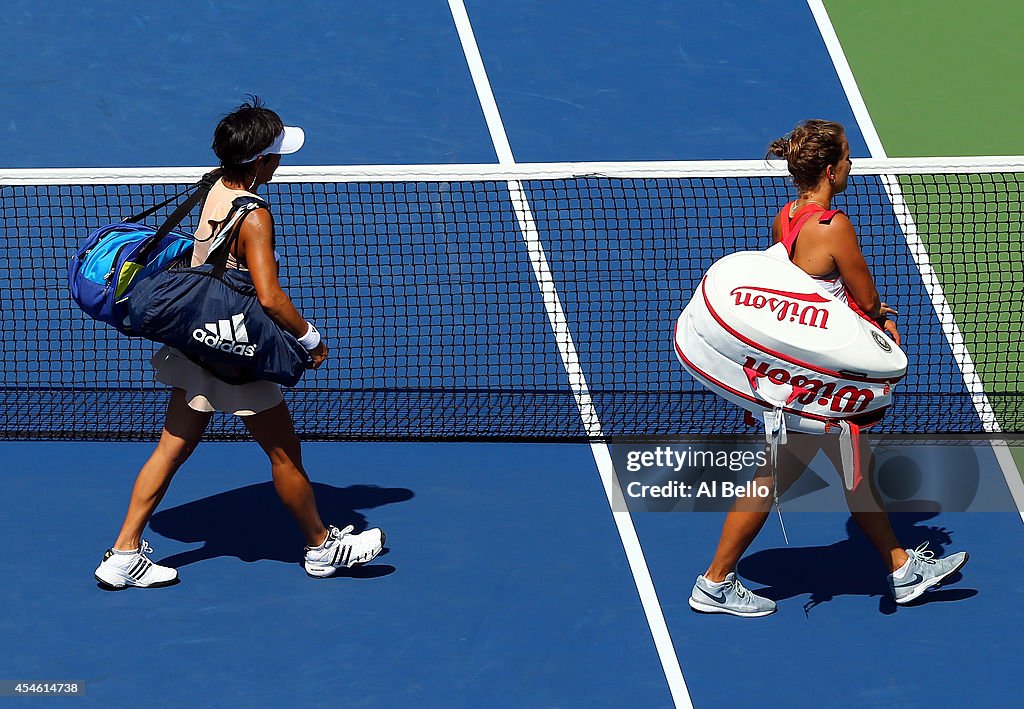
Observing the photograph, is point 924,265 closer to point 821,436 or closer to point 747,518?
point 821,436

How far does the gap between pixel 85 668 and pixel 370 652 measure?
1176mm

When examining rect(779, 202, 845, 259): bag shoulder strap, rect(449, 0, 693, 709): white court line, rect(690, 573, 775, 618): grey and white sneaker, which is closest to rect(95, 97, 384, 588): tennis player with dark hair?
rect(449, 0, 693, 709): white court line

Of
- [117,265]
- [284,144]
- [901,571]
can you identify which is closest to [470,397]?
[284,144]

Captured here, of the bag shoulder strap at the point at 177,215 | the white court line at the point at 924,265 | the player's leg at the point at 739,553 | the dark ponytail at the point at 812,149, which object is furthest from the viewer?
the white court line at the point at 924,265

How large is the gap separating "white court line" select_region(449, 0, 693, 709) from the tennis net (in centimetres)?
3

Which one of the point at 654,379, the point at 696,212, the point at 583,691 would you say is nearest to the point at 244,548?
the point at 583,691

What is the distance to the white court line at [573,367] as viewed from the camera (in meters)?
6.12

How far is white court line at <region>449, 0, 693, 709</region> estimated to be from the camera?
20.1 ft

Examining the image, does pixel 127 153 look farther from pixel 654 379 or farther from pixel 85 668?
pixel 85 668

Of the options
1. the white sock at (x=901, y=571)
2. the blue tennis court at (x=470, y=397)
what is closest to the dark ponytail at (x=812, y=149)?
the blue tennis court at (x=470, y=397)

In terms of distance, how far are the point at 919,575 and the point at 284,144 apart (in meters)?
3.31

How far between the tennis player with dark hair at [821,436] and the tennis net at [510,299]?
1390 mm

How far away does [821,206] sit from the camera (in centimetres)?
582

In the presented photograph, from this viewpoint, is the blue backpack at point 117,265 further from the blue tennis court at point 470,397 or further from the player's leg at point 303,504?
the blue tennis court at point 470,397
